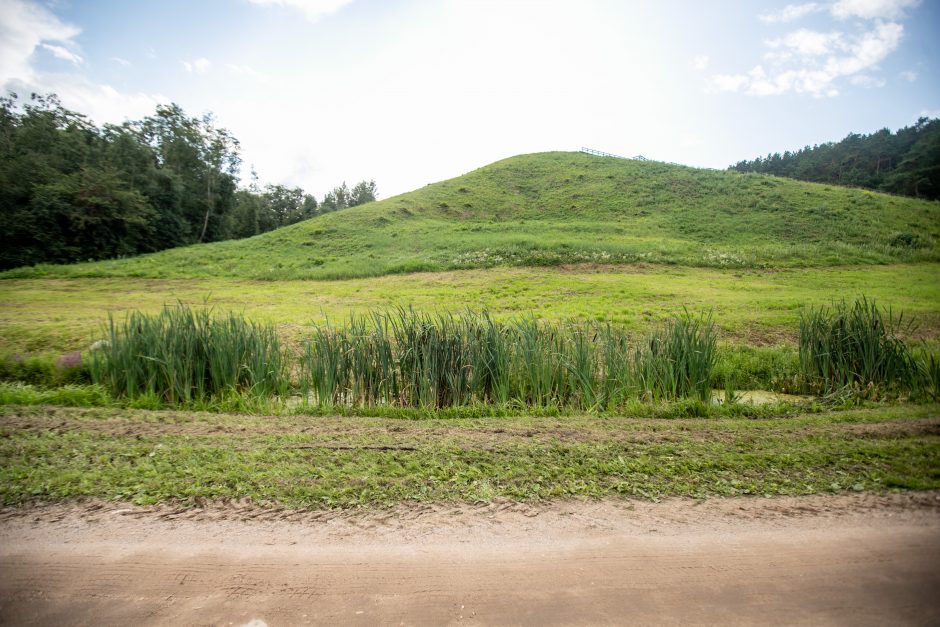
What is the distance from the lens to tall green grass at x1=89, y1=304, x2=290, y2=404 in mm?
7064

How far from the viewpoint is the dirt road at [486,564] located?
2602 mm

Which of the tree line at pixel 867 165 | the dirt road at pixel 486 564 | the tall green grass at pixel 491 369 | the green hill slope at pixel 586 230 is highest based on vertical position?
the tree line at pixel 867 165

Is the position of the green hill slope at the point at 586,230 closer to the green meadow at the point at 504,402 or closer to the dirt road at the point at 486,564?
the green meadow at the point at 504,402

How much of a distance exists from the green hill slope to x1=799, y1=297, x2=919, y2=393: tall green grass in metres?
19.2

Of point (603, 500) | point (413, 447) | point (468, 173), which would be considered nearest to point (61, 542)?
point (413, 447)

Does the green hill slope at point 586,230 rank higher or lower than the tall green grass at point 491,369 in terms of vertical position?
higher

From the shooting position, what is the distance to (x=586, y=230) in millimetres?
36188

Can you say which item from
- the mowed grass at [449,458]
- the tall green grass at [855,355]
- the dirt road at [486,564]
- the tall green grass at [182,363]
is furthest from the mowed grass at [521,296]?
the dirt road at [486,564]

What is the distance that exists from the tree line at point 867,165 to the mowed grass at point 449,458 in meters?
42.7

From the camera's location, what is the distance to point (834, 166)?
69750mm

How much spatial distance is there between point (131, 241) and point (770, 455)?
48.5 metres

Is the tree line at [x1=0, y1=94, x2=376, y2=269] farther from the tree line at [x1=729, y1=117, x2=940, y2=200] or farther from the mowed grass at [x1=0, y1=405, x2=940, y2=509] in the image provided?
the tree line at [x1=729, y1=117, x2=940, y2=200]

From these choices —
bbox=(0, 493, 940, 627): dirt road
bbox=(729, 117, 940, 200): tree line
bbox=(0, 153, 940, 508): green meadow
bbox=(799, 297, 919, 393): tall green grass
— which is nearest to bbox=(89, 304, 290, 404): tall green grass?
bbox=(0, 153, 940, 508): green meadow

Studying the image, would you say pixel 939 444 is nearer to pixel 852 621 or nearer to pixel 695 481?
pixel 695 481
